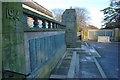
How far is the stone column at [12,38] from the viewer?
350 centimetres

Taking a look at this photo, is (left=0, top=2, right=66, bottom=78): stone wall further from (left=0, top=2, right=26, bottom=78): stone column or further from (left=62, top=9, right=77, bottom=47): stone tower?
(left=62, top=9, right=77, bottom=47): stone tower

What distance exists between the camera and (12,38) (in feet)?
12.0

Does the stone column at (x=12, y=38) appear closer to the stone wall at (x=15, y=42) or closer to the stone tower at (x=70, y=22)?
the stone wall at (x=15, y=42)

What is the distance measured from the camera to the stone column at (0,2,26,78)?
3.50 meters

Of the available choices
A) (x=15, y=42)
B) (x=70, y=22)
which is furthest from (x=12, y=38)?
(x=70, y=22)

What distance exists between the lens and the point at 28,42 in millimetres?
4500

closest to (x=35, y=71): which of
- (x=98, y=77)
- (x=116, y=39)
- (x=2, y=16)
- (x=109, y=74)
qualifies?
(x=2, y=16)

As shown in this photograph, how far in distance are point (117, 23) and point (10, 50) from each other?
32.0 meters

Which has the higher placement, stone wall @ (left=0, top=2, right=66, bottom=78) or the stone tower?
the stone tower

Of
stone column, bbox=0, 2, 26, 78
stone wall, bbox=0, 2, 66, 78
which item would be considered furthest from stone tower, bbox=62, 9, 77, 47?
stone column, bbox=0, 2, 26, 78

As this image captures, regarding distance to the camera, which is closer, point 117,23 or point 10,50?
point 10,50

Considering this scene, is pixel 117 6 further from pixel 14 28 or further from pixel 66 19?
pixel 14 28

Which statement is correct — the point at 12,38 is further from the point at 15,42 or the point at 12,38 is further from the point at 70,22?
the point at 70,22

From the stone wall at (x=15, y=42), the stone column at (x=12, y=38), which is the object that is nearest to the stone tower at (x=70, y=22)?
the stone wall at (x=15, y=42)
